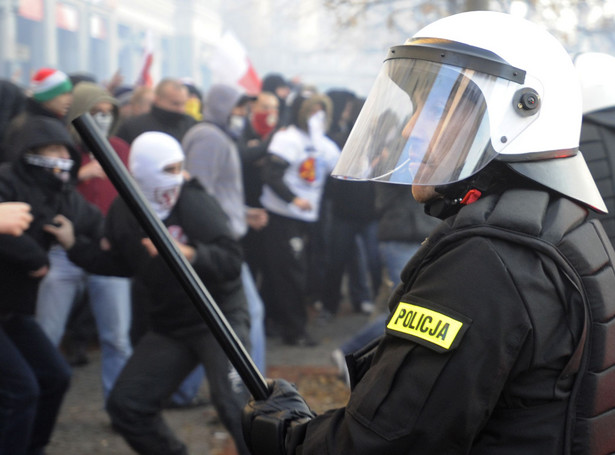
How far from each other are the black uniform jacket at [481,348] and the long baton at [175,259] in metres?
0.51

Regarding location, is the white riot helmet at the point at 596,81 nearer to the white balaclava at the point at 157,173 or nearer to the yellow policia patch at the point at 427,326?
the yellow policia patch at the point at 427,326

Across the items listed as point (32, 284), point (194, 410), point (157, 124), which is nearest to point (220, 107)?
point (157, 124)

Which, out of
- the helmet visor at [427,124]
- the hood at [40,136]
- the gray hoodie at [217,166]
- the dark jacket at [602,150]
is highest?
the helmet visor at [427,124]

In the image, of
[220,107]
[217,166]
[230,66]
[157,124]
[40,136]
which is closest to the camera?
[40,136]

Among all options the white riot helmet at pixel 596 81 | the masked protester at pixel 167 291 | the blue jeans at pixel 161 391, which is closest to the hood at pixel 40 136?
the masked protester at pixel 167 291

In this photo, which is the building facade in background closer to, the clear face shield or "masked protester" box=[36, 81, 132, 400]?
"masked protester" box=[36, 81, 132, 400]

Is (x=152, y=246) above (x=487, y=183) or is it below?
below

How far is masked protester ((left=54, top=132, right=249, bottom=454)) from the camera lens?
364 centimetres

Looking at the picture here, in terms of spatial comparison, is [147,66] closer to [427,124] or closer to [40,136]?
[40,136]

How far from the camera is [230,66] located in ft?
25.9

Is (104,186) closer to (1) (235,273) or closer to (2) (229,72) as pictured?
(1) (235,273)

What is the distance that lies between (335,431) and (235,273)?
6.93 ft

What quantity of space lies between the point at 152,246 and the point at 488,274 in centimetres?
229

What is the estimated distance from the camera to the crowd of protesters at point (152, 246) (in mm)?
3709
